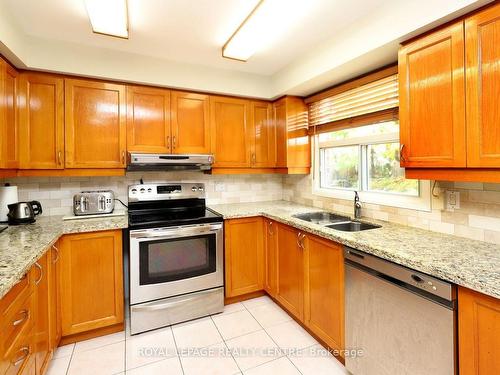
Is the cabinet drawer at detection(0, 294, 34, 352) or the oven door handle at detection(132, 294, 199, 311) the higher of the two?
the cabinet drawer at detection(0, 294, 34, 352)

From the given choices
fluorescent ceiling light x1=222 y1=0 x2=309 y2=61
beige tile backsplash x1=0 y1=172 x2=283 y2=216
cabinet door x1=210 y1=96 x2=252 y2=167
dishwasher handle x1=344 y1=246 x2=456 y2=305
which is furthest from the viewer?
cabinet door x1=210 y1=96 x2=252 y2=167

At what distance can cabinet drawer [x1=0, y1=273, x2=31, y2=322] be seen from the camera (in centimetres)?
106

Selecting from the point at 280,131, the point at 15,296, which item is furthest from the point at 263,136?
the point at 15,296

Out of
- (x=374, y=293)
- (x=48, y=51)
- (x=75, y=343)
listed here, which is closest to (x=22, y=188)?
(x=48, y=51)

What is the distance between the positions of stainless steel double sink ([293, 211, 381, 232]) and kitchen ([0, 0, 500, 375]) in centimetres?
2

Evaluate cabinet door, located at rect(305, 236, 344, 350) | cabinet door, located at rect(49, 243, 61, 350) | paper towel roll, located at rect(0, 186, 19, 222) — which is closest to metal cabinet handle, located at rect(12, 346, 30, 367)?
cabinet door, located at rect(49, 243, 61, 350)

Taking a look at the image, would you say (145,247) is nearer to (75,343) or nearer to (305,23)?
(75,343)

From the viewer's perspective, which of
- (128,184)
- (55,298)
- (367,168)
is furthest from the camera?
(128,184)

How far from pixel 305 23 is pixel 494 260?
5.84 feet

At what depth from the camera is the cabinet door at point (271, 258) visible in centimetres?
249

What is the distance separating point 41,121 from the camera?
2.15m

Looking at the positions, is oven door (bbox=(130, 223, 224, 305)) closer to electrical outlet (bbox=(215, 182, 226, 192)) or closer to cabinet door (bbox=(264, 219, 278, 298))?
cabinet door (bbox=(264, 219, 278, 298))

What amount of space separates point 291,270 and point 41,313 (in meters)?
1.71

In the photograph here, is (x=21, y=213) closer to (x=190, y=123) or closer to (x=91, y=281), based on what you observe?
(x=91, y=281)
